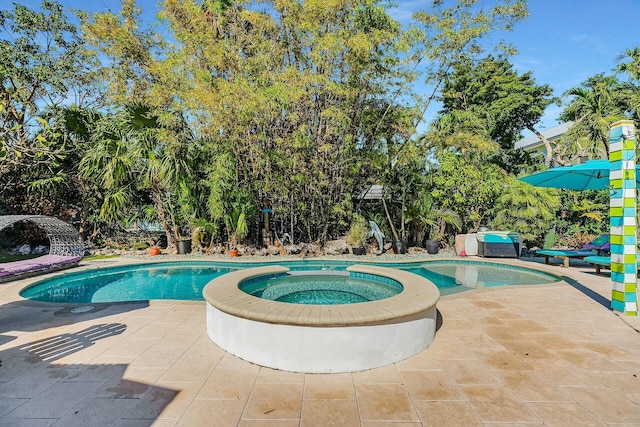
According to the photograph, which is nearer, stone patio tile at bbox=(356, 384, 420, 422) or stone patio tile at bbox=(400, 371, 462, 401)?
stone patio tile at bbox=(356, 384, 420, 422)

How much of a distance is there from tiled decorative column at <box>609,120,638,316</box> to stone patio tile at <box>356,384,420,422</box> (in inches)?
139

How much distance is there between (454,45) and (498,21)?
1.14m

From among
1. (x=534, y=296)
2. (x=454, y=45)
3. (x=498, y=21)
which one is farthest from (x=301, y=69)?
(x=534, y=296)

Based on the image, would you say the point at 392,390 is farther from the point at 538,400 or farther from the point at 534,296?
the point at 534,296

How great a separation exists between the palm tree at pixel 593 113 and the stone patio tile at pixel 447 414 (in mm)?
10063

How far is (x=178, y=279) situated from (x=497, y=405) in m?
6.52

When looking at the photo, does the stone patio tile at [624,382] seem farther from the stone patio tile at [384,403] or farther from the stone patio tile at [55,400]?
the stone patio tile at [55,400]

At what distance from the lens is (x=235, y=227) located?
9000 mm

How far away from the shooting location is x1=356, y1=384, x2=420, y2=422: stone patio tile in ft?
6.56

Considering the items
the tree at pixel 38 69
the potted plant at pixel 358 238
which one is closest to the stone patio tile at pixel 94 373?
the potted plant at pixel 358 238

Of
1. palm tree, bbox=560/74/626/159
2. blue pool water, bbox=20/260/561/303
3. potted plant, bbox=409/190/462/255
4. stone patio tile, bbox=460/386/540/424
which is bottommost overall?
blue pool water, bbox=20/260/561/303

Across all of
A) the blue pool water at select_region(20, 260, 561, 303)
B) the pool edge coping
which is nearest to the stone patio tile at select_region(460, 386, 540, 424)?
the pool edge coping

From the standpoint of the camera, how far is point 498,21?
26.8 feet

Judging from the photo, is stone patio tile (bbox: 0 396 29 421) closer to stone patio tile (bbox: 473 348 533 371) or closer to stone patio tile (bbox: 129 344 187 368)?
stone patio tile (bbox: 129 344 187 368)
